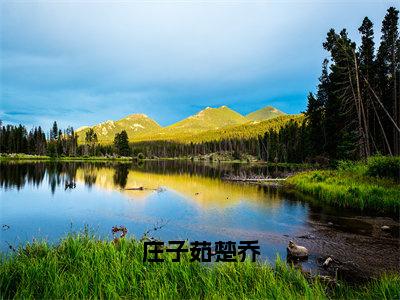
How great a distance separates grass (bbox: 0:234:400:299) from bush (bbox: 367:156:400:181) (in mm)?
22377

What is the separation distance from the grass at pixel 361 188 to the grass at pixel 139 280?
17.6m

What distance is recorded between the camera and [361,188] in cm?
2880

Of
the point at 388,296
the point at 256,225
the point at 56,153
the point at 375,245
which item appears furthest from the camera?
the point at 56,153

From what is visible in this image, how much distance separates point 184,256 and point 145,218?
1543 cm

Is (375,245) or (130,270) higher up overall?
(130,270)

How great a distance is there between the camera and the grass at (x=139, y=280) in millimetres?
8523

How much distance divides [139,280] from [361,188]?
79.4 feet

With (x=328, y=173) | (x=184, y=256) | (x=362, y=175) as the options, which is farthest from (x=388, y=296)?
(x=328, y=173)

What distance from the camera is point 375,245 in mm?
17766

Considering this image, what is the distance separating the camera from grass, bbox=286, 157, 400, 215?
26.0 m

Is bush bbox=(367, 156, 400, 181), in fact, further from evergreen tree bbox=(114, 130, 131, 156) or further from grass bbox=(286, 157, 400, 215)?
evergreen tree bbox=(114, 130, 131, 156)

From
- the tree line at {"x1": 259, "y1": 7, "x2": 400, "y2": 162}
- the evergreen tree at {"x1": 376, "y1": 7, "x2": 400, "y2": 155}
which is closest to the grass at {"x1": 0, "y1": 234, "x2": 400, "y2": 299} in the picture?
the tree line at {"x1": 259, "y1": 7, "x2": 400, "y2": 162}

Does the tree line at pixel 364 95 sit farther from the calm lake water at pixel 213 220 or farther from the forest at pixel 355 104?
the calm lake water at pixel 213 220

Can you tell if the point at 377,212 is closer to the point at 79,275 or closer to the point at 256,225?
the point at 256,225
